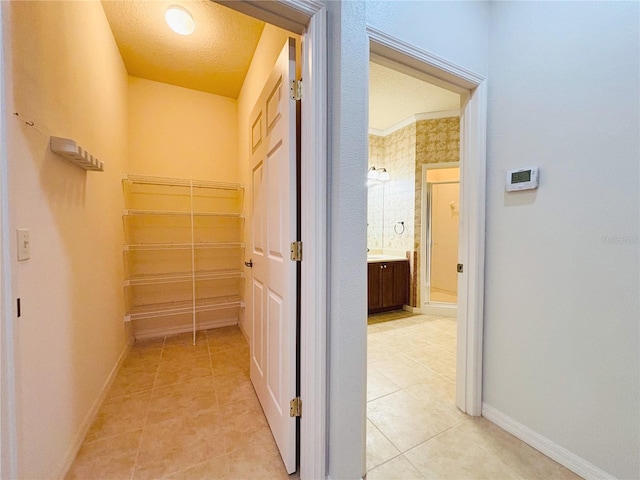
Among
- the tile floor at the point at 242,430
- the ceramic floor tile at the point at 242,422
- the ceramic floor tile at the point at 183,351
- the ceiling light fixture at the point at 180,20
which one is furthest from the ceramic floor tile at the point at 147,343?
the ceiling light fixture at the point at 180,20

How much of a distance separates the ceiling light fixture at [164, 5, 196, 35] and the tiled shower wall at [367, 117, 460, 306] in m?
2.81

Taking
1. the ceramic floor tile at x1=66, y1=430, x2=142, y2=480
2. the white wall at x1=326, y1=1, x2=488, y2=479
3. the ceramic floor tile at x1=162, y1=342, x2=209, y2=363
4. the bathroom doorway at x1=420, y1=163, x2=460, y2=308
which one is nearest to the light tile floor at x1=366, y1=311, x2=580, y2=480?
the white wall at x1=326, y1=1, x2=488, y2=479

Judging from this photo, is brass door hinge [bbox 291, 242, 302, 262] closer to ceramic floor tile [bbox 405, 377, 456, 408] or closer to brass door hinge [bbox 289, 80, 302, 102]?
brass door hinge [bbox 289, 80, 302, 102]

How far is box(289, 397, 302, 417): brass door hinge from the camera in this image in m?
1.25

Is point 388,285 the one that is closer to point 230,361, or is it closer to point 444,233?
point 444,233

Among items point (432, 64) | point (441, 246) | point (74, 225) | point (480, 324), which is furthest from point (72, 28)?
point (441, 246)

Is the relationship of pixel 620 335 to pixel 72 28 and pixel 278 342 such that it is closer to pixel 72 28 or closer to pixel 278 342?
pixel 278 342

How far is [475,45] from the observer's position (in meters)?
1.57

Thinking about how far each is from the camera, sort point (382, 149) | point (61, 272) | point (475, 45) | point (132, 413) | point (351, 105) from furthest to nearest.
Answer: point (382, 149)
point (132, 413)
point (475, 45)
point (61, 272)
point (351, 105)

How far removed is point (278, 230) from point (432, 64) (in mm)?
1271

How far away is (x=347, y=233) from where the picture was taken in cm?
110

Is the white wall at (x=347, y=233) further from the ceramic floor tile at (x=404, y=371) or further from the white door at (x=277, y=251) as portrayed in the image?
the ceramic floor tile at (x=404, y=371)

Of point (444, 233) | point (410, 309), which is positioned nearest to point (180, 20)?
point (410, 309)

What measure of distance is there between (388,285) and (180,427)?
2.81m
